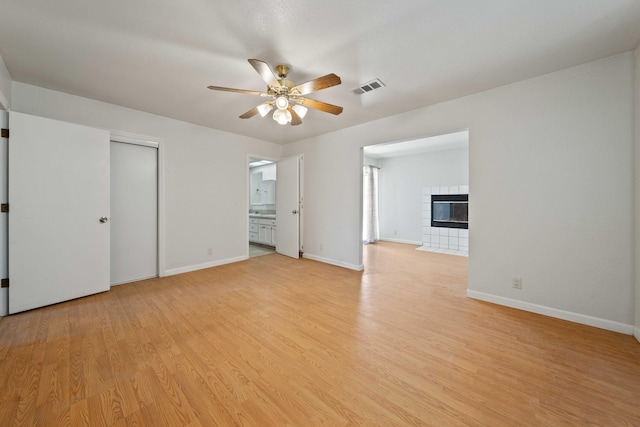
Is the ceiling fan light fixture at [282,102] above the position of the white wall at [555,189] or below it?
above

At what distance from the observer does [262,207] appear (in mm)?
7758

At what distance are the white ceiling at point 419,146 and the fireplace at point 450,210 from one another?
1.26 m

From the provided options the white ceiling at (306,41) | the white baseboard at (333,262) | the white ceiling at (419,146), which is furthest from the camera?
the white ceiling at (419,146)

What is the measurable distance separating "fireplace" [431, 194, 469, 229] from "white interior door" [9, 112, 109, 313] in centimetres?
677

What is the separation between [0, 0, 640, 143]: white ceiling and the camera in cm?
169

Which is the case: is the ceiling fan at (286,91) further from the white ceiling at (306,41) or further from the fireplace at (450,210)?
the fireplace at (450,210)

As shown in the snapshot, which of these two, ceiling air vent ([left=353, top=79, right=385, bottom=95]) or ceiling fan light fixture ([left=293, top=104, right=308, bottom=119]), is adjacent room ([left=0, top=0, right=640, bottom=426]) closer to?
ceiling air vent ([left=353, top=79, right=385, bottom=95])

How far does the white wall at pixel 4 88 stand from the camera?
91.7 inches

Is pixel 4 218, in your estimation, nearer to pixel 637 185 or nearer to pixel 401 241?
pixel 637 185

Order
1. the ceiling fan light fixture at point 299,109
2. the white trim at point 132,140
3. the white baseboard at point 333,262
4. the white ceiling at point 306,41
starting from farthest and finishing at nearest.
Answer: the white baseboard at point 333,262
the white trim at point 132,140
the ceiling fan light fixture at point 299,109
the white ceiling at point 306,41

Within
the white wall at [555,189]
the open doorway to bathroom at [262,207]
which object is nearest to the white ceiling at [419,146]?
the white wall at [555,189]

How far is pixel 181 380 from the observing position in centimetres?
159

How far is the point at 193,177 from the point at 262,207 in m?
3.67

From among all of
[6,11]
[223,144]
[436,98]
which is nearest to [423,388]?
[436,98]
